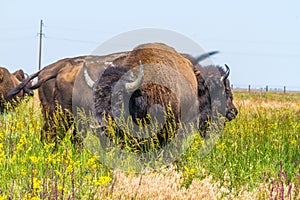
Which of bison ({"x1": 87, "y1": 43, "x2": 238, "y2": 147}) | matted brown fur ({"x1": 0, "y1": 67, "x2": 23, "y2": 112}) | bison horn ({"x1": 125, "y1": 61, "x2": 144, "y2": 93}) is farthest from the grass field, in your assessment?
matted brown fur ({"x1": 0, "y1": 67, "x2": 23, "y2": 112})

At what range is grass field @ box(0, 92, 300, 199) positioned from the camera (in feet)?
14.1

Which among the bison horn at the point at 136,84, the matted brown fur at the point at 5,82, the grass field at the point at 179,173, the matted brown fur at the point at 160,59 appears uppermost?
the matted brown fur at the point at 160,59

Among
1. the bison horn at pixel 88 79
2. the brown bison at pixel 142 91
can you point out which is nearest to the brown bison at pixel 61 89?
the bison horn at pixel 88 79

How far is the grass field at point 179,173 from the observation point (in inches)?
170

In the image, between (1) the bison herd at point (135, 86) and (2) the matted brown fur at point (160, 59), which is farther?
(2) the matted brown fur at point (160, 59)

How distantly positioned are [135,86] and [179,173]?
4.92 ft

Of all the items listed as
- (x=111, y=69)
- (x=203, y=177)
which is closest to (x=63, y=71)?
(x=111, y=69)

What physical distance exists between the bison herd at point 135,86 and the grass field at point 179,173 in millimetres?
667

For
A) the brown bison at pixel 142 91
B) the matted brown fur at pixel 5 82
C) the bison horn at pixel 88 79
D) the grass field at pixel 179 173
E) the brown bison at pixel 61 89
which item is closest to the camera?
the grass field at pixel 179 173

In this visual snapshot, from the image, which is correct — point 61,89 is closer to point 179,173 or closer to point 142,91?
point 142,91

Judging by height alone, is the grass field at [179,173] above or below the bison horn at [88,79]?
below

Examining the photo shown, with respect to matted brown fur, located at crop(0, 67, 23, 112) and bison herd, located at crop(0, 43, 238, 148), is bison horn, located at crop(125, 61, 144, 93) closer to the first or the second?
bison herd, located at crop(0, 43, 238, 148)

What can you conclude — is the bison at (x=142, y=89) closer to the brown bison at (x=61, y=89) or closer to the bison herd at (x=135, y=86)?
the bison herd at (x=135, y=86)

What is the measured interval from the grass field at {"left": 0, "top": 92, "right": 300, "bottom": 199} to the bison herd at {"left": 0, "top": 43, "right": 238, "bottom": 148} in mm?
667
